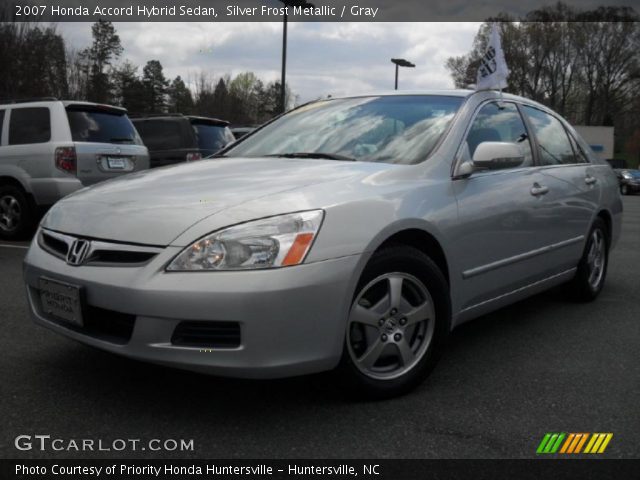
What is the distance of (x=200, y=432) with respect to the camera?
8.04 ft

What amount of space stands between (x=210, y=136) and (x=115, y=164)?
3.26m

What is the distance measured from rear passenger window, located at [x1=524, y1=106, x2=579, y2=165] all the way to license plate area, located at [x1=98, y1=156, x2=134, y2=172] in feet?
16.6

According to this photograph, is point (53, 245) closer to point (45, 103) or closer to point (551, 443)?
point (551, 443)

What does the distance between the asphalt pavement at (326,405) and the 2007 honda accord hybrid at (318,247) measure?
0.79 ft

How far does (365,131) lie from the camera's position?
11.6 ft

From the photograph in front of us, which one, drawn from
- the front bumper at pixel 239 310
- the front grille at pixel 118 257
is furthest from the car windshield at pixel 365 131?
the front grille at pixel 118 257

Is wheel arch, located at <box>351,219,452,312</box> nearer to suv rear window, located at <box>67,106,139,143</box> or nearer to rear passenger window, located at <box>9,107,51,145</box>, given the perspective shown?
suv rear window, located at <box>67,106,139,143</box>

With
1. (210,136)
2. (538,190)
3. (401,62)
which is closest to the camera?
(538,190)

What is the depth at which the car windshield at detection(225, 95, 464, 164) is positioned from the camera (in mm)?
3350

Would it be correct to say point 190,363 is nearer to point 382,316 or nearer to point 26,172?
point 382,316

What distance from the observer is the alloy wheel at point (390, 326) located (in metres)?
2.71

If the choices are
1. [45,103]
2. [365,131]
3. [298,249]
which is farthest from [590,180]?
[45,103]

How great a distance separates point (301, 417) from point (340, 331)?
1.33 ft

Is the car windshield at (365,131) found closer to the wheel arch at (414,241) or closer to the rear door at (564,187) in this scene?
the wheel arch at (414,241)
